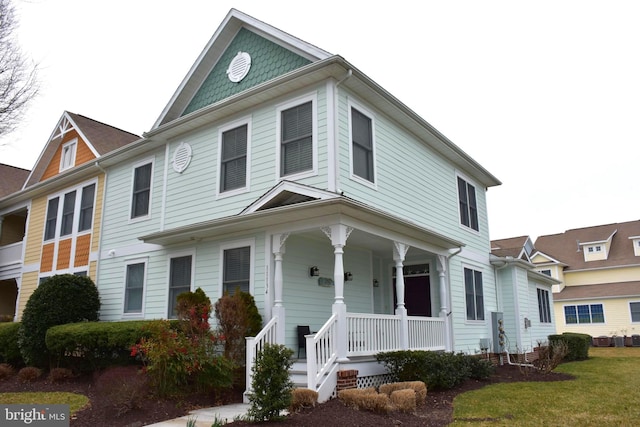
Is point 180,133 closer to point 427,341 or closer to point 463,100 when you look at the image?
point 427,341

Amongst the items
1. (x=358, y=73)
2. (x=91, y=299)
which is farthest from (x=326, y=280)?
(x=91, y=299)

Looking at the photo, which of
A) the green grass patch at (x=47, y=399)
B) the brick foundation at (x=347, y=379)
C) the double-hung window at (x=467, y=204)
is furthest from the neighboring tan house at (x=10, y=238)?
the double-hung window at (x=467, y=204)

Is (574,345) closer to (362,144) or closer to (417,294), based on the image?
(417,294)

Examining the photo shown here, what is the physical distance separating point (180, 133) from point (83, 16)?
136 inches

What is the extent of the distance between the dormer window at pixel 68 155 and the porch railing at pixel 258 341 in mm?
11506

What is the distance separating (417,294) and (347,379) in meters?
5.87

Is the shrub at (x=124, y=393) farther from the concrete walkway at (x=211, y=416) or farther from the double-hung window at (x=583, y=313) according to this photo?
the double-hung window at (x=583, y=313)

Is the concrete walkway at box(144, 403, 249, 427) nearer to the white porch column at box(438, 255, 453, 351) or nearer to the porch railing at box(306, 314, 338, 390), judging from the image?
the porch railing at box(306, 314, 338, 390)

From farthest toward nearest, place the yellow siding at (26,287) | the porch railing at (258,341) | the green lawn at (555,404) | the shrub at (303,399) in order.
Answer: the yellow siding at (26,287)
the porch railing at (258,341)
the shrub at (303,399)
the green lawn at (555,404)

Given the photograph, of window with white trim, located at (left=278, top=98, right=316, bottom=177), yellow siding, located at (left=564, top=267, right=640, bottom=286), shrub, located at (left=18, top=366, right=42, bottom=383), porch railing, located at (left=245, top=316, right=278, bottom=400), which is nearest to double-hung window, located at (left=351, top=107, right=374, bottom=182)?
window with white trim, located at (left=278, top=98, right=316, bottom=177)

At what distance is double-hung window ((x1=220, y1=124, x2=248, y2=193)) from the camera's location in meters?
12.0

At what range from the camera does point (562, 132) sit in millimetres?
21969

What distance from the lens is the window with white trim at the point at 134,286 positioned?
13.9m

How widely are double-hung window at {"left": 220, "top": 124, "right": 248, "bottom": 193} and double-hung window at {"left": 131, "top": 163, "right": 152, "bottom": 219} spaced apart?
323 centimetres
